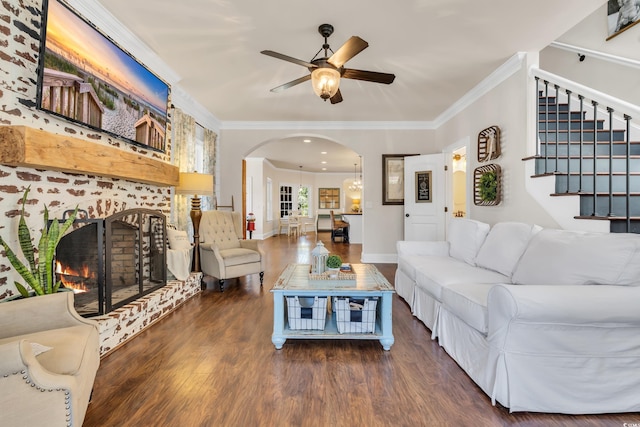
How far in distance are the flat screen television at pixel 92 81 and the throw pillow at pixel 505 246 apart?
3605 millimetres

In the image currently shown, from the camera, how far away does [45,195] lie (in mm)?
2066

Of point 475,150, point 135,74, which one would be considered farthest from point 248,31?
point 475,150

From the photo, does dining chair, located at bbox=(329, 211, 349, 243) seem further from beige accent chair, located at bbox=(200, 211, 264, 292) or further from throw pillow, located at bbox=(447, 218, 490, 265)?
throw pillow, located at bbox=(447, 218, 490, 265)

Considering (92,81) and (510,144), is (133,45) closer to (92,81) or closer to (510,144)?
(92,81)

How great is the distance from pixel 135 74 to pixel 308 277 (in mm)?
2591

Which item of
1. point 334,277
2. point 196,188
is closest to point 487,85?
point 334,277

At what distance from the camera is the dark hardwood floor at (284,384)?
5.18 feet

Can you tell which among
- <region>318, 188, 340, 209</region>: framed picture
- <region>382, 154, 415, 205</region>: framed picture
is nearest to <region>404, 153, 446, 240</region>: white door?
<region>382, 154, 415, 205</region>: framed picture

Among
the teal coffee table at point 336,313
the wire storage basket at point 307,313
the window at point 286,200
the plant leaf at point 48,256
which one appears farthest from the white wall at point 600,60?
the window at point 286,200

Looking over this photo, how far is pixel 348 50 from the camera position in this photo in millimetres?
2268

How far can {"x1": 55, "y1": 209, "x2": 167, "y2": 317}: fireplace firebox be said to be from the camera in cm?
228

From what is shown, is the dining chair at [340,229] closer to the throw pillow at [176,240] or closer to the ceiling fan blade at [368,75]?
the throw pillow at [176,240]

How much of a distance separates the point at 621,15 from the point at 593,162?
7.14ft

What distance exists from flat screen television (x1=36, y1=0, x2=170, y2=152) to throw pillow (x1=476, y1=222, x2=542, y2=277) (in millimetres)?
3605
